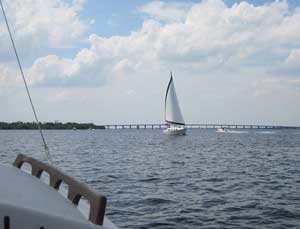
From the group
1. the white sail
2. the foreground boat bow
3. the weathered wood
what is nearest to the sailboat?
the white sail

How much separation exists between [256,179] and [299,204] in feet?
27.7

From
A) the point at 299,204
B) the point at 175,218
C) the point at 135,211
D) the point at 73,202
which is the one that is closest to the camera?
the point at 73,202

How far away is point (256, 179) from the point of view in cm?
2580

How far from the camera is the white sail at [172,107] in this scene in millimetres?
117312

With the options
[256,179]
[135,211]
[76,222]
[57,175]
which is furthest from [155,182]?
[76,222]

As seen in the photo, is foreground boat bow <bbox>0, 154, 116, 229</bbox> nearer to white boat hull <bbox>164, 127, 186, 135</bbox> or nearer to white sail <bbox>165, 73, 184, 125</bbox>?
white sail <bbox>165, 73, 184, 125</bbox>

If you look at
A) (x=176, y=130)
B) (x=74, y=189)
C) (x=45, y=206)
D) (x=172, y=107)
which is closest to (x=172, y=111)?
(x=172, y=107)

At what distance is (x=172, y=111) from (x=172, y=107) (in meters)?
1.13

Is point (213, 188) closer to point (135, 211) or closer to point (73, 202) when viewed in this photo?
point (135, 211)

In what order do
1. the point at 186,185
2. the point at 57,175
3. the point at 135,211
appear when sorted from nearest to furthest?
the point at 57,175 → the point at 135,211 → the point at 186,185

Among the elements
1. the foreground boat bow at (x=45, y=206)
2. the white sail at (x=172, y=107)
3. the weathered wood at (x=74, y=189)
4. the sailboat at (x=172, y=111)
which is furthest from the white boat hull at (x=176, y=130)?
the foreground boat bow at (x=45, y=206)

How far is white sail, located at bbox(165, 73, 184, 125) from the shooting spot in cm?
11731

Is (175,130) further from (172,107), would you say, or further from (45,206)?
(45,206)

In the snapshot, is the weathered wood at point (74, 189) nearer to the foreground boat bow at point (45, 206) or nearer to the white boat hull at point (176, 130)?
the foreground boat bow at point (45, 206)
